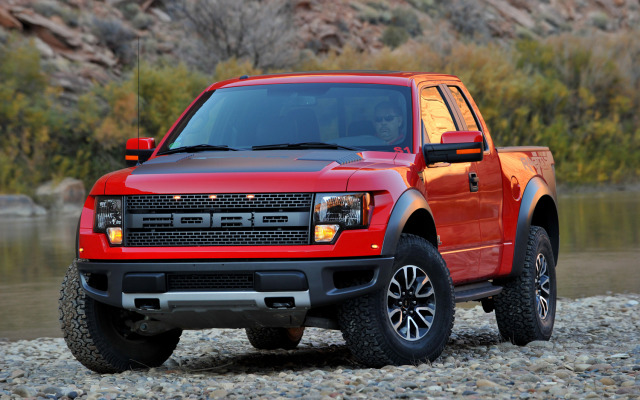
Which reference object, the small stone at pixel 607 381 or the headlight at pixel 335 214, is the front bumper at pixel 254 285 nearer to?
the headlight at pixel 335 214

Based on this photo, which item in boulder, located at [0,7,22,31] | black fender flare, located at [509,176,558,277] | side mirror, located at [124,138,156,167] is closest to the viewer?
side mirror, located at [124,138,156,167]

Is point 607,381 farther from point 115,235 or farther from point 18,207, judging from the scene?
point 18,207

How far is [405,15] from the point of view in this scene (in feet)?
213

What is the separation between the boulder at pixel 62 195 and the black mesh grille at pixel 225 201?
29.0 meters

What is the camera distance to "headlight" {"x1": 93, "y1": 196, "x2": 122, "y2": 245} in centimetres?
696

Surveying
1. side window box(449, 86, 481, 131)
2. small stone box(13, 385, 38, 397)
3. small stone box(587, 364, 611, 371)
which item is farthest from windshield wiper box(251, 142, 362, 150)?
small stone box(13, 385, 38, 397)

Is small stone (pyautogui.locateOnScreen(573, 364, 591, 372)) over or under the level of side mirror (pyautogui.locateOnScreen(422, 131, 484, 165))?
under

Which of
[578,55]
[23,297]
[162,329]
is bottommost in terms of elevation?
[23,297]

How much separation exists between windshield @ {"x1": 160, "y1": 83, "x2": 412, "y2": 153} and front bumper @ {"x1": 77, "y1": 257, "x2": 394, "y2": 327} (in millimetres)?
1144

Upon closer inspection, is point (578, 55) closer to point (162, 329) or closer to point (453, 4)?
point (453, 4)

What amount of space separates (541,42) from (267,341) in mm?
42831

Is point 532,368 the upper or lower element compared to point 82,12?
lower

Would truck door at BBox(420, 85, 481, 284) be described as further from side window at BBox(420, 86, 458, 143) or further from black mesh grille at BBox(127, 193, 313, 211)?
black mesh grille at BBox(127, 193, 313, 211)

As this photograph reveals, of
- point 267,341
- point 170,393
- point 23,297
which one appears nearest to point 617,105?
point 23,297
